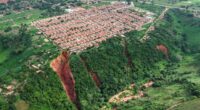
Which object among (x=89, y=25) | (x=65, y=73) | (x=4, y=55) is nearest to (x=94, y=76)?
(x=65, y=73)

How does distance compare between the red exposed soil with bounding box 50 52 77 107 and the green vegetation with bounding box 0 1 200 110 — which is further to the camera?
the red exposed soil with bounding box 50 52 77 107

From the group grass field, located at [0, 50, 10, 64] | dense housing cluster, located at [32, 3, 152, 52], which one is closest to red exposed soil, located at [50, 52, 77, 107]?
dense housing cluster, located at [32, 3, 152, 52]

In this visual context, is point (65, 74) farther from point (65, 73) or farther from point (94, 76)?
point (94, 76)

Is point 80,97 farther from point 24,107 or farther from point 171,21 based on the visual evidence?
point 171,21

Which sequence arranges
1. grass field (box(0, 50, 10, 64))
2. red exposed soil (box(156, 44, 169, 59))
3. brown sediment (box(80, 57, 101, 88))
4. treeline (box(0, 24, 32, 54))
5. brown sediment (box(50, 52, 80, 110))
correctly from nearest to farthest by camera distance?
brown sediment (box(50, 52, 80, 110)), brown sediment (box(80, 57, 101, 88)), grass field (box(0, 50, 10, 64)), treeline (box(0, 24, 32, 54)), red exposed soil (box(156, 44, 169, 59))

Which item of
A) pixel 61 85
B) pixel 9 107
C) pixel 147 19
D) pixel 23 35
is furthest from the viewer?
pixel 147 19

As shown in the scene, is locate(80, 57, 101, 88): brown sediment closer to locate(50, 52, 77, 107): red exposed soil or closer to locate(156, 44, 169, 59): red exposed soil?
locate(50, 52, 77, 107): red exposed soil

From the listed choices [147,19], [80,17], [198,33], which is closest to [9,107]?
[80,17]
